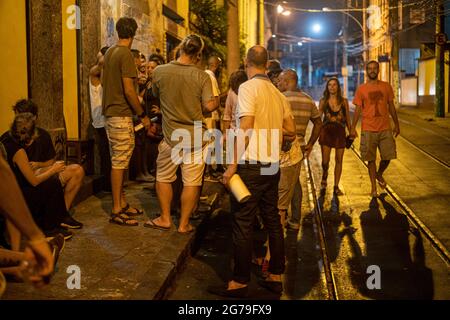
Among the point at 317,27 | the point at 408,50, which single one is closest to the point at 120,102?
the point at 408,50

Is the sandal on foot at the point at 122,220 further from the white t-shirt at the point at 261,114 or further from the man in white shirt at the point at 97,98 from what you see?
the white t-shirt at the point at 261,114

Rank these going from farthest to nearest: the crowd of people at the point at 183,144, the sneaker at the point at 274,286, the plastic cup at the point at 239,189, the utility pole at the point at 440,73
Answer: the utility pole at the point at 440,73 → the sneaker at the point at 274,286 → the crowd of people at the point at 183,144 → the plastic cup at the point at 239,189

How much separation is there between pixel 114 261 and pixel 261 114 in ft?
6.13

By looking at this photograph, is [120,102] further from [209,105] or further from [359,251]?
[359,251]

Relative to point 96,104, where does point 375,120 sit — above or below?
below

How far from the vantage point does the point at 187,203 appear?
6891mm

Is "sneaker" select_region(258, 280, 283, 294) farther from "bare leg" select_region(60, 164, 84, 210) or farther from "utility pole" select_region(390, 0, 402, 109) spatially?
"utility pole" select_region(390, 0, 402, 109)

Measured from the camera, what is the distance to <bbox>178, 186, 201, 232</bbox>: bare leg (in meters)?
6.86

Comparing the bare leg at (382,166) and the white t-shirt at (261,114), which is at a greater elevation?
the white t-shirt at (261,114)

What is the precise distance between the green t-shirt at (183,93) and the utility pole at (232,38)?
997 cm

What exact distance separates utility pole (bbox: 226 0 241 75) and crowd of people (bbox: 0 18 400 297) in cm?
735

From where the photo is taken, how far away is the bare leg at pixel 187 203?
22.5ft

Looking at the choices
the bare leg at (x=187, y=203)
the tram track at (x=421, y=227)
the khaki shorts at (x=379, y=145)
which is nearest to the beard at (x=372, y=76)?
the khaki shorts at (x=379, y=145)
